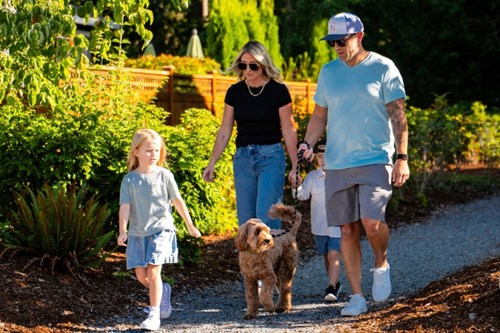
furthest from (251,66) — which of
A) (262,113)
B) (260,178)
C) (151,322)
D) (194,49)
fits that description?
(194,49)

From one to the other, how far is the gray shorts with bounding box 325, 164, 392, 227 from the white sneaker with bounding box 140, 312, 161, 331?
1.42 m

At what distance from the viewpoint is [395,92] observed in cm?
719

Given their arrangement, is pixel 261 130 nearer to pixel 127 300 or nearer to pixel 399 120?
pixel 399 120

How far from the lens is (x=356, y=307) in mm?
7375

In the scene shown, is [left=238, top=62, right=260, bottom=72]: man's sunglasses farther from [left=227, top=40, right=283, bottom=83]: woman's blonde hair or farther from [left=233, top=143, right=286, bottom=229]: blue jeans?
[left=233, top=143, right=286, bottom=229]: blue jeans

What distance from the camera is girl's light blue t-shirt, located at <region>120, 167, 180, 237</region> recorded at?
7.30 meters

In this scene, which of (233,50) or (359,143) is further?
(233,50)

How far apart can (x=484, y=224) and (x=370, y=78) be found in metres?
8.09

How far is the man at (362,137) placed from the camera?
7.20 meters

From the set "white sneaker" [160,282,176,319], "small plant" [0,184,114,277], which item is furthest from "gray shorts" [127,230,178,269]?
"small plant" [0,184,114,277]

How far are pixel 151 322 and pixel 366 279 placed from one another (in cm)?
313

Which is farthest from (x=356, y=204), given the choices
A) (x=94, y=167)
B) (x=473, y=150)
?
(x=473, y=150)

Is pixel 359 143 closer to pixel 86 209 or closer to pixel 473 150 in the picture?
pixel 86 209

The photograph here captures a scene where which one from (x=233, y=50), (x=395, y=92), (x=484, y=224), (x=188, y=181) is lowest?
(x=484, y=224)
